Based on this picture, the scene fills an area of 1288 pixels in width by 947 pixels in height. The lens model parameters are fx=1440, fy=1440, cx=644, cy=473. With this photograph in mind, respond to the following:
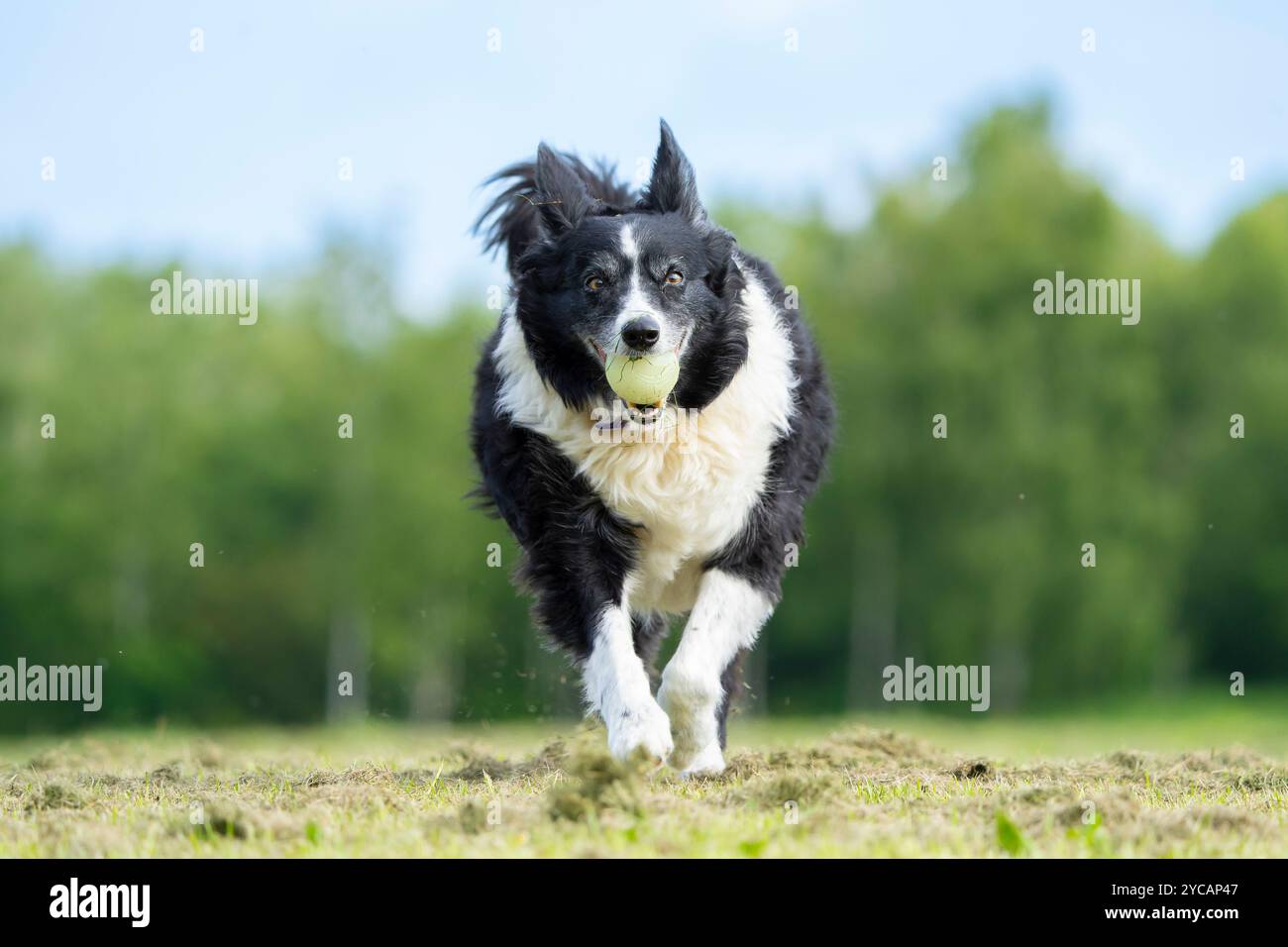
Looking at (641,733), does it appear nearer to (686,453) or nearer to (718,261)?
(686,453)

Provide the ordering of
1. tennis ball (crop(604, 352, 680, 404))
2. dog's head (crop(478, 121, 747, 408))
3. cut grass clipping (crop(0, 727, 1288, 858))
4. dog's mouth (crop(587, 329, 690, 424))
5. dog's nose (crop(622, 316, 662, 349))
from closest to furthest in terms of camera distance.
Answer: cut grass clipping (crop(0, 727, 1288, 858)) → dog's nose (crop(622, 316, 662, 349)) → tennis ball (crop(604, 352, 680, 404)) → dog's head (crop(478, 121, 747, 408)) → dog's mouth (crop(587, 329, 690, 424))

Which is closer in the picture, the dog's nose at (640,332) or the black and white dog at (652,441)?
the dog's nose at (640,332)

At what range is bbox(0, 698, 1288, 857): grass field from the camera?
473 cm

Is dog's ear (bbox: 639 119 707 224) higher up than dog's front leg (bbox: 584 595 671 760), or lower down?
higher up

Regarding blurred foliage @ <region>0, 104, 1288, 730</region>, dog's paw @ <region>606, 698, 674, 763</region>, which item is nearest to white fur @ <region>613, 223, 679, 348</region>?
dog's paw @ <region>606, 698, 674, 763</region>

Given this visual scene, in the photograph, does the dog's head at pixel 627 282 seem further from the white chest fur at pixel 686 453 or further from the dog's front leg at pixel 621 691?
the dog's front leg at pixel 621 691

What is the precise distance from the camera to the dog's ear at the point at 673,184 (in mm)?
7020

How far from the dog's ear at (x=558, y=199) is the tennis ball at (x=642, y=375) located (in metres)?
0.80

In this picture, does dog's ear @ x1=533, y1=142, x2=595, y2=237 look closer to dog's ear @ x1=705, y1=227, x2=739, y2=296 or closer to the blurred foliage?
dog's ear @ x1=705, y1=227, x2=739, y2=296

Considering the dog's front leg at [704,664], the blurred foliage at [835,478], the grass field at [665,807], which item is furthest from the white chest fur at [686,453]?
the blurred foliage at [835,478]

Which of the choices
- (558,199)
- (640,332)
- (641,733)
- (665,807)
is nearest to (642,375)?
(640,332)

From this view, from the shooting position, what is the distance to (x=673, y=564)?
7215mm

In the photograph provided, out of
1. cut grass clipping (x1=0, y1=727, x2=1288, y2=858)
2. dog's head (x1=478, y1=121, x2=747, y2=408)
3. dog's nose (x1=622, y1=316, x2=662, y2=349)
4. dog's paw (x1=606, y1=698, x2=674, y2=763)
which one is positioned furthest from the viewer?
dog's head (x1=478, y1=121, x2=747, y2=408)

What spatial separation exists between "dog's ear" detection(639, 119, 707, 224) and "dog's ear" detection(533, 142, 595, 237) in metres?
0.33
